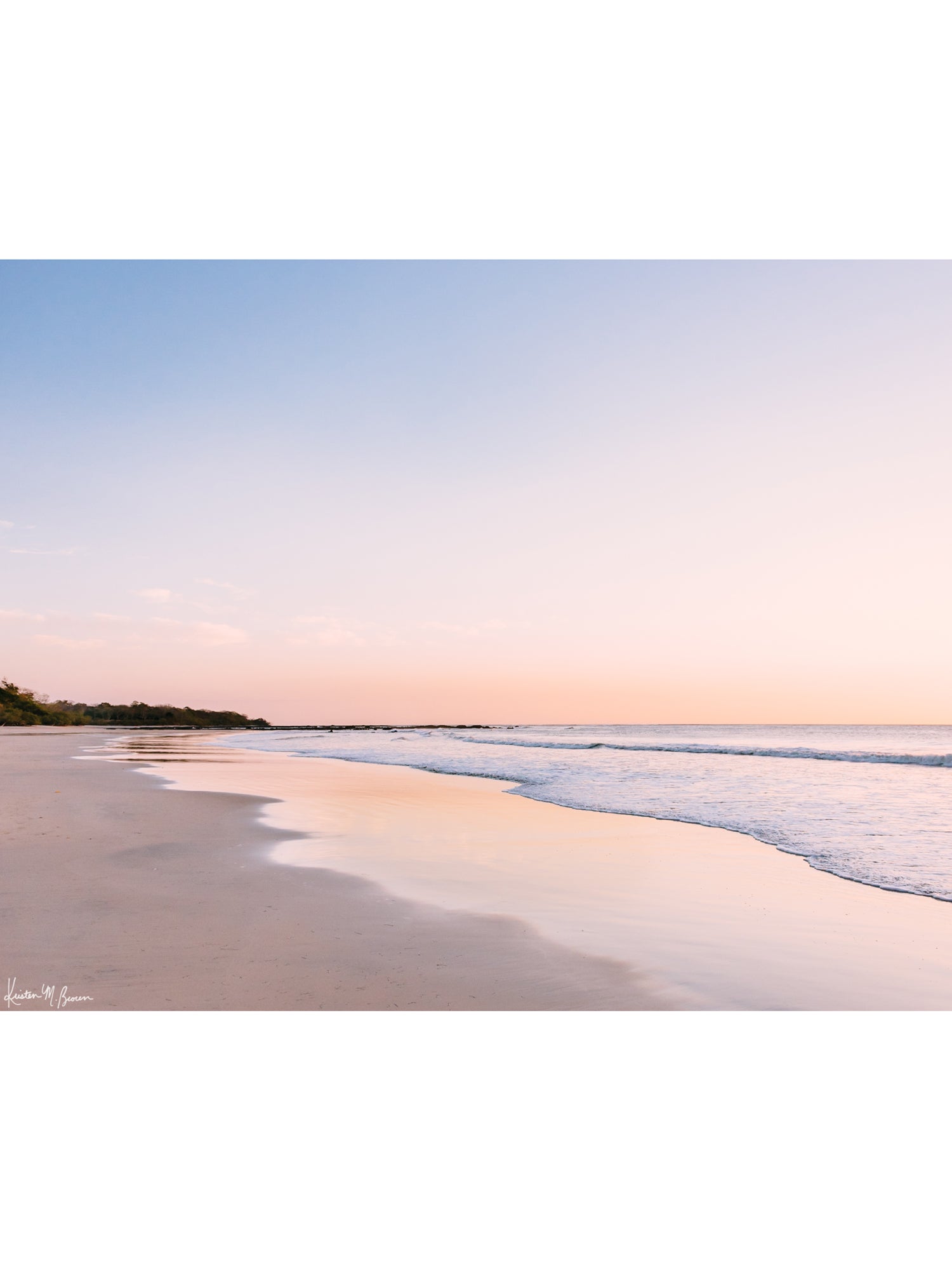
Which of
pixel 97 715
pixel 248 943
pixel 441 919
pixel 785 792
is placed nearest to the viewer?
pixel 248 943

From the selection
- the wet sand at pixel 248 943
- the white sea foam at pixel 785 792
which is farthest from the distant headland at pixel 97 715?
the wet sand at pixel 248 943

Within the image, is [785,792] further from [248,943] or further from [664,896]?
[248,943]

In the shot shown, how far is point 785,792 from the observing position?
14773mm

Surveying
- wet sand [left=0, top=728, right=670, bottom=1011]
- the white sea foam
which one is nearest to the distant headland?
the white sea foam

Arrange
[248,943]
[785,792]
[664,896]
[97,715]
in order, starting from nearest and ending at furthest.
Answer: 1. [248,943]
2. [664,896]
3. [785,792]
4. [97,715]

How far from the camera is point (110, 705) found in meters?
92.0

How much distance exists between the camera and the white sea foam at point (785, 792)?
27.2ft

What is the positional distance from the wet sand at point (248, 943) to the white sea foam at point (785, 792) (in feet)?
14.3

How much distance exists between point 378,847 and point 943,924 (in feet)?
19.4

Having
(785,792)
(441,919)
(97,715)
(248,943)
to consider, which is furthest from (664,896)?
(97,715)

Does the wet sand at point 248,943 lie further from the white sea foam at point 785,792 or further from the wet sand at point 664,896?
the white sea foam at point 785,792

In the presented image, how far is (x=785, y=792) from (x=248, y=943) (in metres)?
12.8

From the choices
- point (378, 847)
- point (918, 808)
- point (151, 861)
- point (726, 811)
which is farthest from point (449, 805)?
point (918, 808)
